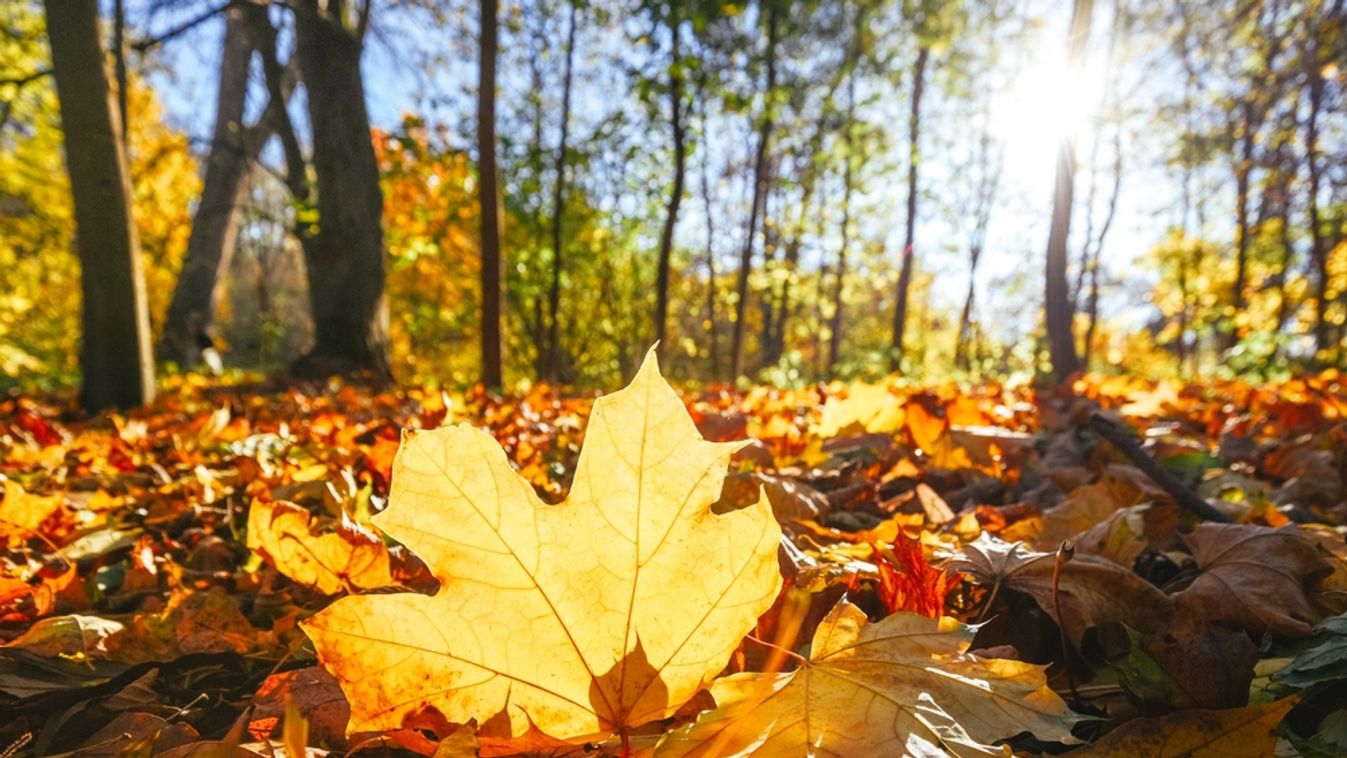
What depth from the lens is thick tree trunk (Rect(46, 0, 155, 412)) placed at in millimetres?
3547

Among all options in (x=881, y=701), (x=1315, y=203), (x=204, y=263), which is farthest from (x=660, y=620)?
(x=1315, y=203)

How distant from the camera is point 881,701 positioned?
579 millimetres

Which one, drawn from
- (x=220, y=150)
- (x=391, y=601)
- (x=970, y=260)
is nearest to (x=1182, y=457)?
(x=391, y=601)

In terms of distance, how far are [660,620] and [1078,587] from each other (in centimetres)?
53

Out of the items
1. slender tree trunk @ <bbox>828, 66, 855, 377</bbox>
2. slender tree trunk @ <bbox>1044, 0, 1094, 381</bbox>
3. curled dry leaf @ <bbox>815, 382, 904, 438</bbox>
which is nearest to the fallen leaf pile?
curled dry leaf @ <bbox>815, 382, 904, 438</bbox>

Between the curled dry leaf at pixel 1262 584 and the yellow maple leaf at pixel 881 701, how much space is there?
371 millimetres

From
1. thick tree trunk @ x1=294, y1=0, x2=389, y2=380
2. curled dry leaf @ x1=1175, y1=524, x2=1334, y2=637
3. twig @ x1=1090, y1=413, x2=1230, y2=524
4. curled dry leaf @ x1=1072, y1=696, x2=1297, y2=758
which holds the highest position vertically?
thick tree trunk @ x1=294, y1=0, x2=389, y2=380

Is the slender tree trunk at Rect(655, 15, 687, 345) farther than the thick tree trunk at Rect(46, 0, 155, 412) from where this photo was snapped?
Yes

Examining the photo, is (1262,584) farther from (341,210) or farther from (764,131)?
(764,131)

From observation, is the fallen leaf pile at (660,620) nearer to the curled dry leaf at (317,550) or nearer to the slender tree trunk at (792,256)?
the curled dry leaf at (317,550)

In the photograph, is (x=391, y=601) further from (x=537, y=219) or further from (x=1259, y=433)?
(x=537, y=219)

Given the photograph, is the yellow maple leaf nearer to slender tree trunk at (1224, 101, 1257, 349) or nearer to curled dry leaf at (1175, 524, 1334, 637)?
curled dry leaf at (1175, 524, 1334, 637)

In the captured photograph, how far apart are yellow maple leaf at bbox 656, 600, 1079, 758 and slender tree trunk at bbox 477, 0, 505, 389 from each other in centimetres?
565

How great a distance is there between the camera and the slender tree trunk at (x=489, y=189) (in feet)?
19.3
